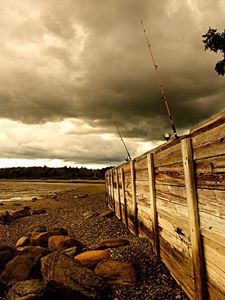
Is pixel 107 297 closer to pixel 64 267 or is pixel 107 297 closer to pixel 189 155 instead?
pixel 64 267

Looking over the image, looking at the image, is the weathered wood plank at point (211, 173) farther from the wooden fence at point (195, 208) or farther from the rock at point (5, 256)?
the rock at point (5, 256)

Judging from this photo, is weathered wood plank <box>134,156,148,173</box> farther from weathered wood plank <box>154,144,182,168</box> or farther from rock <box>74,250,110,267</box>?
rock <box>74,250,110,267</box>

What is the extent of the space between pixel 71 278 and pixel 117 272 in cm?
73

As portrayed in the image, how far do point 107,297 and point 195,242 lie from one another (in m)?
1.77

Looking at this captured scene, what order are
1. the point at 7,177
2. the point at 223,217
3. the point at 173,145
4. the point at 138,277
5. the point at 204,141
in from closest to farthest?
1. the point at 223,217
2. the point at 204,141
3. the point at 173,145
4. the point at 138,277
5. the point at 7,177

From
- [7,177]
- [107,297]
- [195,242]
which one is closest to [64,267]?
[107,297]

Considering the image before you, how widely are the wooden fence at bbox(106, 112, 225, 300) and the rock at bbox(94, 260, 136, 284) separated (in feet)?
1.96

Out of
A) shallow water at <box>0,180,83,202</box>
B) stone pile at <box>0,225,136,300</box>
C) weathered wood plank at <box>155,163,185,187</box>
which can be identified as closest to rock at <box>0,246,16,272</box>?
stone pile at <box>0,225,136,300</box>

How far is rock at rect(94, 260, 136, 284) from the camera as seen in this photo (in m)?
4.21

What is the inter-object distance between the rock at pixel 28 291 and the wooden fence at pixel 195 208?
201cm

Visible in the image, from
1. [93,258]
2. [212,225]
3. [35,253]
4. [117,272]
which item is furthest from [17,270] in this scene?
[212,225]

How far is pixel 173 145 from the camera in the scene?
371 centimetres

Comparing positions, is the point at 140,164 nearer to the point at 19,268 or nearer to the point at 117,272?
the point at 117,272

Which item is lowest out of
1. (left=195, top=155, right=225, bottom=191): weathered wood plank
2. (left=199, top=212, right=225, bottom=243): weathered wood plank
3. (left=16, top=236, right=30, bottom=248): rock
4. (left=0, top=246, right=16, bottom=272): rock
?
(left=16, top=236, right=30, bottom=248): rock
